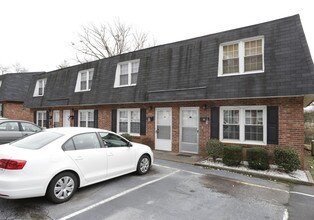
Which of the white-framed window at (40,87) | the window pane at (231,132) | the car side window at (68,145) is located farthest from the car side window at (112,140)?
the white-framed window at (40,87)

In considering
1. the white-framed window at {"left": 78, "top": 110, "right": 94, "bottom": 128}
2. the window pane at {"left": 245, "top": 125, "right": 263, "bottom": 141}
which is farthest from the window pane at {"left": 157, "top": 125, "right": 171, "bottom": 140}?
the white-framed window at {"left": 78, "top": 110, "right": 94, "bottom": 128}

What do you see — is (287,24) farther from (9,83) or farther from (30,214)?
(9,83)

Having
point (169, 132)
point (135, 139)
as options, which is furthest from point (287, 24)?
point (135, 139)

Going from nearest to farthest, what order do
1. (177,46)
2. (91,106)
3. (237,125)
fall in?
(237,125), (177,46), (91,106)

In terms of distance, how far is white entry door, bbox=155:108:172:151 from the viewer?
34.6 ft

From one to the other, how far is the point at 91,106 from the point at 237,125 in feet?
31.3

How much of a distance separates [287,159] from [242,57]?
4343 millimetres

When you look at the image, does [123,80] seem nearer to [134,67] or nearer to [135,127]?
[134,67]

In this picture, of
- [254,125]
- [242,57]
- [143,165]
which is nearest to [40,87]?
[143,165]

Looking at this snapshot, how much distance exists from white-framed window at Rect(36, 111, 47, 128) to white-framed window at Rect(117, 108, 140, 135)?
881cm

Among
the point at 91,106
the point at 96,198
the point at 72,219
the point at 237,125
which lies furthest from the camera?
the point at 91,106

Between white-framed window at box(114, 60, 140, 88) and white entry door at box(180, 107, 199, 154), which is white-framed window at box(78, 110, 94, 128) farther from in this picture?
white entry door at box(180, 107, 199, 154)

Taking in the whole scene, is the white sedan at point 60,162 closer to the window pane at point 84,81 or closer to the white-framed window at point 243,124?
→ the white-framed window at point 243,124

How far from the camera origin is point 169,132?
10.5 meters
